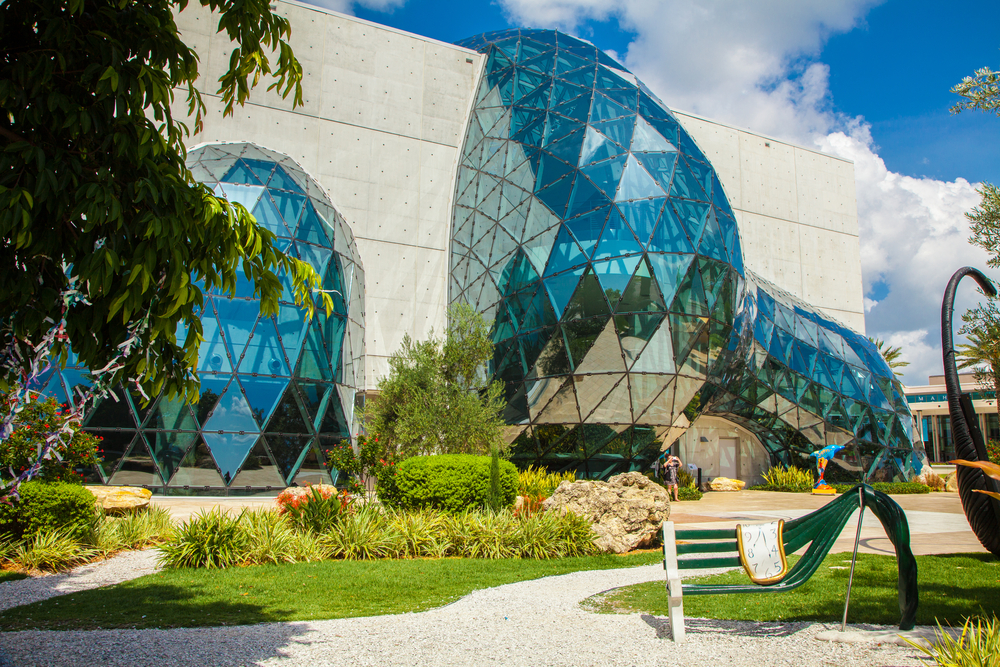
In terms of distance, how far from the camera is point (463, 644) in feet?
18.1

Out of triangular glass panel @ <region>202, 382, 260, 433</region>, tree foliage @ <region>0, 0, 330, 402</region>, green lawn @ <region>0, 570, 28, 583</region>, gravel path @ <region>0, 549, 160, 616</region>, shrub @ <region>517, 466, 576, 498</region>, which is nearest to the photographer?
tree foliage @ <region>0, 0, 330, 402</region>

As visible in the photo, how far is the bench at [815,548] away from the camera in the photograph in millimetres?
5496

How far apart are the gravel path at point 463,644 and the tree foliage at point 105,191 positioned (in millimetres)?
2523

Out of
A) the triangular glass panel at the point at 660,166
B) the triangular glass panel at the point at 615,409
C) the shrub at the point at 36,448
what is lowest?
the shrub at the point at 36,448

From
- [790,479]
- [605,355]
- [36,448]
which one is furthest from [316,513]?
[790,479]

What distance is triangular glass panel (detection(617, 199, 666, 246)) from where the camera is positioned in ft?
61.6

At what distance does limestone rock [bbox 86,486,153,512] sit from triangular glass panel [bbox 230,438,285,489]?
425 centimetres

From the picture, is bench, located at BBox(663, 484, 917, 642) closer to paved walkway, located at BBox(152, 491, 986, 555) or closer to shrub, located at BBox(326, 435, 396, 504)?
paved walkway, located at BBox(152, 491, 986, 555)

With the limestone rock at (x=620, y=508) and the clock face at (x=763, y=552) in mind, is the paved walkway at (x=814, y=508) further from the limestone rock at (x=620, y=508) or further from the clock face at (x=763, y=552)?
the clock face at (x=763, y=552)

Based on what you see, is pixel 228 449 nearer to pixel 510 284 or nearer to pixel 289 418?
pixel 289 418

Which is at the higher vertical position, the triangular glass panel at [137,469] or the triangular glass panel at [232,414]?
the triangular glass panel at [232,414]

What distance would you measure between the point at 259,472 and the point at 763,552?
1492cm

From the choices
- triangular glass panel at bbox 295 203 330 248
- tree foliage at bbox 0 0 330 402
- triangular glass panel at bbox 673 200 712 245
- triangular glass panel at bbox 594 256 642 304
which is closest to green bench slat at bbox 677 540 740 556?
tree foliage at bbox 0 0 330 402

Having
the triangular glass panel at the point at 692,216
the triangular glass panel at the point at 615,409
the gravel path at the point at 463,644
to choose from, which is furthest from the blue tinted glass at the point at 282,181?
the gravel path at the point at 463,644
